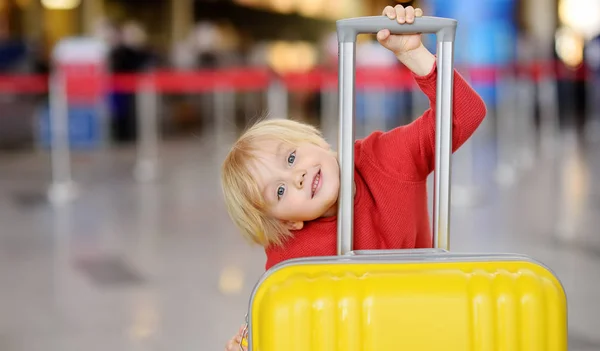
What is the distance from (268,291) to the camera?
1.27 metres

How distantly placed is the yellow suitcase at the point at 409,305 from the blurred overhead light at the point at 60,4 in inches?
492

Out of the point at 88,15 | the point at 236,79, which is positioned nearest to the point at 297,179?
the point at 236,79

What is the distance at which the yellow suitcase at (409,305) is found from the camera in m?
1.26

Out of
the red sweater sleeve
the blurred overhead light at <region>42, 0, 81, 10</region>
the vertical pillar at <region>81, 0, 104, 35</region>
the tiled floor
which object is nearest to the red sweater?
the red sweater sleeve

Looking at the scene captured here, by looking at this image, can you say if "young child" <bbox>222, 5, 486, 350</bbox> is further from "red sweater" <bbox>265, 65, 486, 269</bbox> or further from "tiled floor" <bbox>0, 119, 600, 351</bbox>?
"tiled floor" <bbox>0, 119, 600, 351</bbox>

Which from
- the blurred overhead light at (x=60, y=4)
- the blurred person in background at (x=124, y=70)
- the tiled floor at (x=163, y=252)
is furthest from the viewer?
the blurred overhead light at (x=60, y=4)

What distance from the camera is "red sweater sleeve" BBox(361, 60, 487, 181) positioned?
151 cm

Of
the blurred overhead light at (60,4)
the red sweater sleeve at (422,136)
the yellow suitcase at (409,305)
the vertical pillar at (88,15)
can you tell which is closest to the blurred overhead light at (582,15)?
the vertical pillar at (88,15)

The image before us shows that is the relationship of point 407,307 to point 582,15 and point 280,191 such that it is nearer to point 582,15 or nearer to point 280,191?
point 280,191

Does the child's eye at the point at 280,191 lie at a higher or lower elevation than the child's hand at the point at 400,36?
lower

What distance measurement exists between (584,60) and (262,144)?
39.0 feet

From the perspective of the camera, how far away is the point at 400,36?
1484mm

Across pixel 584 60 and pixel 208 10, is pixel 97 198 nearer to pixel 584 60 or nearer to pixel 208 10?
pixel 584 60

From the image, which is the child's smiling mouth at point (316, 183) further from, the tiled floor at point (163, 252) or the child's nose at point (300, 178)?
the tiled floor at point (163, 252)
